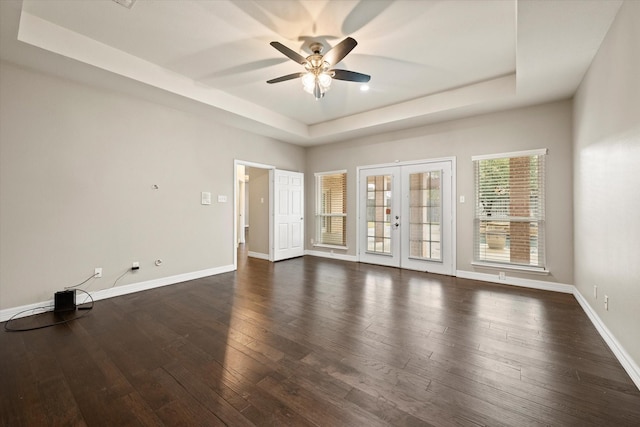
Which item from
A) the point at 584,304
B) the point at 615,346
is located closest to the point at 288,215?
the point at 584,304

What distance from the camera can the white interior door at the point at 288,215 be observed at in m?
6.34

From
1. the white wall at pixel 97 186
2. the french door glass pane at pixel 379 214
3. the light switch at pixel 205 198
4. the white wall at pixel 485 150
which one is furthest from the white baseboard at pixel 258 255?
the french door glass pane at pixel 379 214

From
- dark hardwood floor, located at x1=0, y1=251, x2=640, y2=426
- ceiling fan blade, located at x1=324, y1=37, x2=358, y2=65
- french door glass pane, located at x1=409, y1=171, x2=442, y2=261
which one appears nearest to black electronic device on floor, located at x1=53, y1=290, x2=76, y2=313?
dark hardwood floor, located at x1=0, y1=251, x2=640, y2=426

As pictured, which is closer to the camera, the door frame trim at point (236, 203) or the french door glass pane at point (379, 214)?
the door frame trim at point (236, 203)

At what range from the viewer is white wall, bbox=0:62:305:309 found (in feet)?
10.2

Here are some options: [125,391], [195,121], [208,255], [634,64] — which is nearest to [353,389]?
[125,391]

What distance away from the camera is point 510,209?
4.41m

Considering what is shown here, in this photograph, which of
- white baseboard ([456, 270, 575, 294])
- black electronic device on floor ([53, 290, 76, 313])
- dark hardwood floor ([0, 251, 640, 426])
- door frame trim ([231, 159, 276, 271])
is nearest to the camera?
dark hardwood floor ([0, 251, 640, 426])

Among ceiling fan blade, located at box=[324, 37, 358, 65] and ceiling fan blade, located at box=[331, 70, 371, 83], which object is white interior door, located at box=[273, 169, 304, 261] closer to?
ceiling fan blade, located at box=[331, 70, 371, 83]

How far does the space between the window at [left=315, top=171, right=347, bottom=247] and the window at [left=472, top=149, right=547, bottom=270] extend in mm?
2860

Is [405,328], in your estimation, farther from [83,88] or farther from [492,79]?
[83,88]

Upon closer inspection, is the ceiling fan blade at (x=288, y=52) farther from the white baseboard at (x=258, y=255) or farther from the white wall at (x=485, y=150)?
the white baseboard at (x=258, y=255)

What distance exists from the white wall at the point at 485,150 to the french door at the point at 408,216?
209 millimetres

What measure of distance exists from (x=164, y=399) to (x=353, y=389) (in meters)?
1.27
